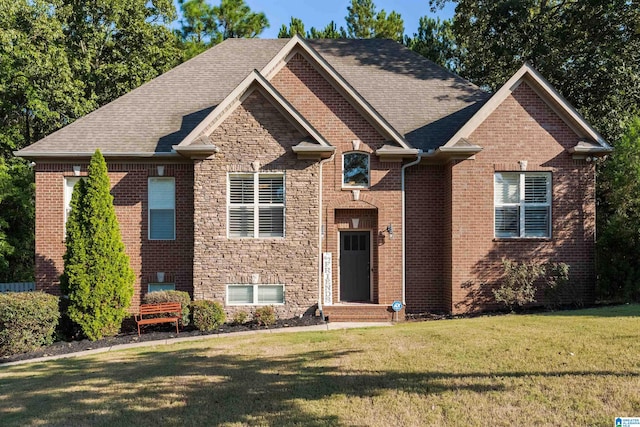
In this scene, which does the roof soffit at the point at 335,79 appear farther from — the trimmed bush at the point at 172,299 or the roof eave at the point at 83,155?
the trimmed bush at the point at 172,299

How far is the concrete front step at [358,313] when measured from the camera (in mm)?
13297

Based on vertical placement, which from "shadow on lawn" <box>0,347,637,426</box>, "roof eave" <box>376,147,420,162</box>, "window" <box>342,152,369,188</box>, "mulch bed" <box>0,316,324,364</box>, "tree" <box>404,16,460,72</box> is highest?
"tree" <box>404,16,460,72</box>

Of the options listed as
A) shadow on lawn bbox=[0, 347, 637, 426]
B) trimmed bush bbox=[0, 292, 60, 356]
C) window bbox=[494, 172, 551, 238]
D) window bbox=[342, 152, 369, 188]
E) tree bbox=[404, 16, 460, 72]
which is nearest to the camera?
shadow on lawn bbox=[0, 347, 637, 426]

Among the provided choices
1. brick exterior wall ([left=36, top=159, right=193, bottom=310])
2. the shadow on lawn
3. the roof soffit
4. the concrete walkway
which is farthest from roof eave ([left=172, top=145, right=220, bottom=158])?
the shadow on lawn

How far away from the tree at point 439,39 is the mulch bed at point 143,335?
82.3ft

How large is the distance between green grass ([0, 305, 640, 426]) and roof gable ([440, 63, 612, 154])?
5482 mm

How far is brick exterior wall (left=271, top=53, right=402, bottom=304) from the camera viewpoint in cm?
1372

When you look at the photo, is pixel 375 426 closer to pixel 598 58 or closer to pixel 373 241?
pixel 373 241

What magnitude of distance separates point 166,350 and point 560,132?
11.8m

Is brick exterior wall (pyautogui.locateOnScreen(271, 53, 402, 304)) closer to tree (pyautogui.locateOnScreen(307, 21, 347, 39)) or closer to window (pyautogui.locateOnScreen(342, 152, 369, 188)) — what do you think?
window (pyautogui.locateOnScreen(342, 152, 369, 188))

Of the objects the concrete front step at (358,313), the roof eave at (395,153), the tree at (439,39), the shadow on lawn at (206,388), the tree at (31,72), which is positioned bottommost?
the concrete front step at (358,313)

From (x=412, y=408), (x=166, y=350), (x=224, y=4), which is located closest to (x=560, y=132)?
→ (x=412, y=408)

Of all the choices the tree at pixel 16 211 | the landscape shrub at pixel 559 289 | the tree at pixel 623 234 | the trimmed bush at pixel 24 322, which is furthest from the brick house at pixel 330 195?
the tree at pixel 16 211

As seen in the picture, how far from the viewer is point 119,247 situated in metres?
12.5
